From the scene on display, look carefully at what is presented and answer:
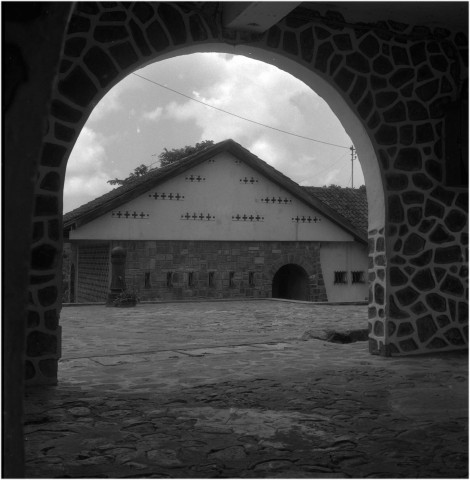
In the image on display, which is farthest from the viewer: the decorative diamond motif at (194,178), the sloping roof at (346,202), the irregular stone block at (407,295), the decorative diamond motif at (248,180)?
the sloping roof at (346,202)

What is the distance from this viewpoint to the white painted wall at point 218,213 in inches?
677

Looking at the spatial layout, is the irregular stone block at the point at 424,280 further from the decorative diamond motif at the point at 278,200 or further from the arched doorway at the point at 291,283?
the arched doorway at the point at 291,283

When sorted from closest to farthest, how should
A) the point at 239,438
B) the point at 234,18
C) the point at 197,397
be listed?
the point at 239,438, the point at 197,397, the point at 234,18

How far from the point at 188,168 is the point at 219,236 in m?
2.20

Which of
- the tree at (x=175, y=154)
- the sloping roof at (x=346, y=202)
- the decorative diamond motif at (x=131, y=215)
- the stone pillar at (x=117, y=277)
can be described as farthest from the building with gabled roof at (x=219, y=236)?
the tree at (x=175, y=154)

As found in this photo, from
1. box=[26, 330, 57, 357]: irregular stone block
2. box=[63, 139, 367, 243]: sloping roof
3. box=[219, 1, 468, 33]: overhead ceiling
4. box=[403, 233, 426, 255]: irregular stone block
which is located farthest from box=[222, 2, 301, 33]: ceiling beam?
box=[63, 139, 367, 243]: sloping roof

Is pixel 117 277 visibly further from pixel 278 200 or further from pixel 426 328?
pixel 426 328

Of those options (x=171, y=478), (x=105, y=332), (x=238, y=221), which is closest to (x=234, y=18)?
(x=171, y=478)

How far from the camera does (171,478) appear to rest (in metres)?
2.40

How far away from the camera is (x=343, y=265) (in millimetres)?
20172

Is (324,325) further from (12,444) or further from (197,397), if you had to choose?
(12,444)

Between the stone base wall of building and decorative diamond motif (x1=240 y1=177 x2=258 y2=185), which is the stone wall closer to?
the stone base wall of building

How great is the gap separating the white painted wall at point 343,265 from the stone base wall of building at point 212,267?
1.21 feet

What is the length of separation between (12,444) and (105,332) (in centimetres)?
706
